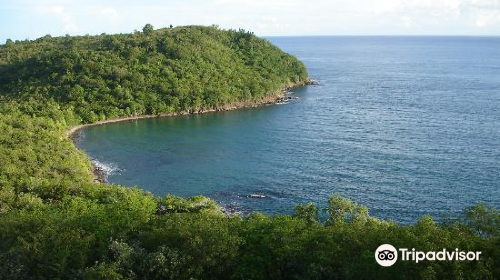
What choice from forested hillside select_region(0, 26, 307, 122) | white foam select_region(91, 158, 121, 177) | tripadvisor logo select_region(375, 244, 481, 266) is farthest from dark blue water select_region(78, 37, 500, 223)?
tripadvisor logo select_region(375, 244, 481, 266)

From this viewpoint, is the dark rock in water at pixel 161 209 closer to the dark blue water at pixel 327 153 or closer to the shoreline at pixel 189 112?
the dark blue water at pixel 327 153

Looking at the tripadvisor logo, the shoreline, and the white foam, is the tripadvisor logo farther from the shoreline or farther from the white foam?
the white foam

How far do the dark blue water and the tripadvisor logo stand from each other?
27.5 metres

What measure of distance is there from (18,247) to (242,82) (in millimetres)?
114300

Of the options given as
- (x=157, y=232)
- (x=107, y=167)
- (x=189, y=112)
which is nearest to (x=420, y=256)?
(x=157, y=232)

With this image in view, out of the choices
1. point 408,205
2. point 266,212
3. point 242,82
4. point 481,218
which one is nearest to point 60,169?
point 266,212

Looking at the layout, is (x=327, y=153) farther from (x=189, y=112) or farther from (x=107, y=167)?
(x=189, y=112)

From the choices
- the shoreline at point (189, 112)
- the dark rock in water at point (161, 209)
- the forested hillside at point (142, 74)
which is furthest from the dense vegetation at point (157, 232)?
the forested hillside at point (142, 74)

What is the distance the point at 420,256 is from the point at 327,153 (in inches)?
2146

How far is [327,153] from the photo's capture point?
86.1 metres

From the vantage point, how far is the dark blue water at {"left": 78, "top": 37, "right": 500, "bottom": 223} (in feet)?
220

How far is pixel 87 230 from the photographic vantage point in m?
40.1

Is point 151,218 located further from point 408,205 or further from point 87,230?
point 408,205

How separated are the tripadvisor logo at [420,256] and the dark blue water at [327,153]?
2750cm
